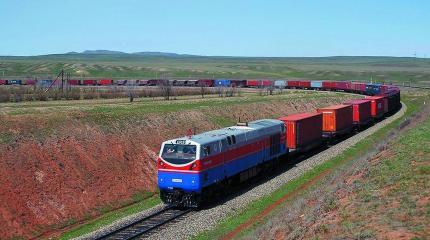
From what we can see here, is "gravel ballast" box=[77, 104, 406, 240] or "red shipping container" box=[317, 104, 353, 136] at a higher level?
"red shipping container" box=[317, 104, 353, 136]

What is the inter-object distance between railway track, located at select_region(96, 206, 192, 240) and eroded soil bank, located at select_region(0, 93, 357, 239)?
5.55m

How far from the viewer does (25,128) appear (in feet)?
113

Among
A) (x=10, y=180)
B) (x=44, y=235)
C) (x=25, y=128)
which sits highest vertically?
(x=25, y=128)

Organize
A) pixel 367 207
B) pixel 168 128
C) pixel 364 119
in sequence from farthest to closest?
pixel 364 119 < pixel 168 128 < pixel 367 207

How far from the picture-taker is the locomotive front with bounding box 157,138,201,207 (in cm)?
2562

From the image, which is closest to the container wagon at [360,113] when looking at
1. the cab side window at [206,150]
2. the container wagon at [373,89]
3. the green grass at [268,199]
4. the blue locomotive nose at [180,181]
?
the green grass at [268,199]

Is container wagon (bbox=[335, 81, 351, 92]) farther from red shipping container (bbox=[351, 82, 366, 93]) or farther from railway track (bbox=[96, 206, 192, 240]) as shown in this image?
railway track (bbox=[96, 206, 192, 240])

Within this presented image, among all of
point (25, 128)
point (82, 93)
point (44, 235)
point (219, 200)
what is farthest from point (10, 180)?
point (82, 93)

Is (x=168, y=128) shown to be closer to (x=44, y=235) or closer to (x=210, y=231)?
(x=44, y=235)

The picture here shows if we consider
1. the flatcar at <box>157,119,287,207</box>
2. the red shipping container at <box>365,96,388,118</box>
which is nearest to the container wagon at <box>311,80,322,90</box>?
the red shipping container at <box>365,96,388,118</box>

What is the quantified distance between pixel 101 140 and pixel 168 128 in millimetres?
8928

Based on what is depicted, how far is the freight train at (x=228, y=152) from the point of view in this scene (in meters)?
25.9

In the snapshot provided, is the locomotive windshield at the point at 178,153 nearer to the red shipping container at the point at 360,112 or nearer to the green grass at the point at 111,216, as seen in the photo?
the green grass at the point at 111,216

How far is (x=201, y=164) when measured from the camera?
84.2 ft
